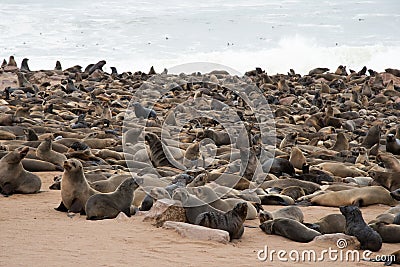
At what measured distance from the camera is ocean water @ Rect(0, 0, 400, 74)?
35.2 metres

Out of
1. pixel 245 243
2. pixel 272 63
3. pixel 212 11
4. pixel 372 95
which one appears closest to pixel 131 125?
pixel 245 243

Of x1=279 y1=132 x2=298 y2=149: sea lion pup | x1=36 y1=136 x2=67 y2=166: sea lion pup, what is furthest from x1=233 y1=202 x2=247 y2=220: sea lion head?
x1=279 y1=132 x2=298 y2=149: sea lion pup

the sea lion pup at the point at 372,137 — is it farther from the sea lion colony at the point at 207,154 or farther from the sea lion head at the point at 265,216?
the sea lion head at the point at 265,216

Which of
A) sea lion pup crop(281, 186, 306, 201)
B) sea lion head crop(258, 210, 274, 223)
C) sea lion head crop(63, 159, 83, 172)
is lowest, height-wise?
sea lion head crop(258, 210, 274, 223)

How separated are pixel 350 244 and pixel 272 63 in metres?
31.5

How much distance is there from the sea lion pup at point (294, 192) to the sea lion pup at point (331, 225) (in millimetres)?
1619

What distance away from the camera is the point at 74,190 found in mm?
6168

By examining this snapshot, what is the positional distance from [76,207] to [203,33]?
37.4m

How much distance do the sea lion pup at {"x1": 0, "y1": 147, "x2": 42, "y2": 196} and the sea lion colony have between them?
0.03 ft

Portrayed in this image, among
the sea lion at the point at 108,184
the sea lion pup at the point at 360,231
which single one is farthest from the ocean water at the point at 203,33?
the sea lion pup at the point at 360,231

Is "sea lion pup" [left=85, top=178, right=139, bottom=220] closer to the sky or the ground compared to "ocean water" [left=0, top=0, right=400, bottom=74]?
closer to the ground

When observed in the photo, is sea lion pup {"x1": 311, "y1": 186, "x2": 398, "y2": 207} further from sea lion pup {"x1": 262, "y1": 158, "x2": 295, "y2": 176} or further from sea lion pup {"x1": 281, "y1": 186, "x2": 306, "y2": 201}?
sea lion pup {"x1": 262, "y1": 158, "x2": 295, "y2": 176}

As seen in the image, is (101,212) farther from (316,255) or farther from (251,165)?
(251,165)

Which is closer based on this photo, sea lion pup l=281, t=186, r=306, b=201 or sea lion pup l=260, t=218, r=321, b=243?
sea lion pup l=260, t=218, r=321, b=243
